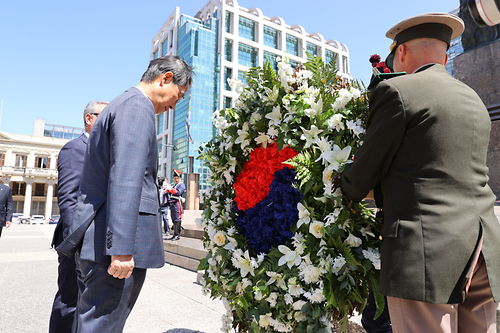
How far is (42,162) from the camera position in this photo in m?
54.4

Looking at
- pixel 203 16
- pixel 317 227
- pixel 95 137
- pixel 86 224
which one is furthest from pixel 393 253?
pixel 203 16

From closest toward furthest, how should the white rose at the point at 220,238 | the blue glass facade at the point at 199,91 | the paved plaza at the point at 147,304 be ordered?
the white rose at the point at 220,238, the paved plaza at the point at 147,304, the blue glass facade at the point at 199,91

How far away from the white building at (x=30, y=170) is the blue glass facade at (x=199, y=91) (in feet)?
84.9

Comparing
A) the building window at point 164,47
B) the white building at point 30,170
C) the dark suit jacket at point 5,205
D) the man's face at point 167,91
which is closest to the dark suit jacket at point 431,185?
the man's face at point 167,91

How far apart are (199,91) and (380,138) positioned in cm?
4243

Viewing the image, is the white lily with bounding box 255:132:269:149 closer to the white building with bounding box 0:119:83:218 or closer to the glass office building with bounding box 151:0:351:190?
the glass office building with bounding box 151:0:351:190

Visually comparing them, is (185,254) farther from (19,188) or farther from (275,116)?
(19,188)

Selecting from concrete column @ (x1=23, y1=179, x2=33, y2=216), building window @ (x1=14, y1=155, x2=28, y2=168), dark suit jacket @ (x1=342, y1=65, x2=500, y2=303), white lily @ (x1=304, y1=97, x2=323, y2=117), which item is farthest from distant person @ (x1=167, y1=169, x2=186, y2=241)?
building window @ (x1=14, y1=155, x2=28, y2=168)

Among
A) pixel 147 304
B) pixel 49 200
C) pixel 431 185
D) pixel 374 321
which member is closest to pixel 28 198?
pixel 49 200

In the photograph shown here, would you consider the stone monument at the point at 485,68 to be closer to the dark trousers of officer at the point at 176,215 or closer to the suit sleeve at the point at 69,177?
the suit sleeve at the point at 69,177

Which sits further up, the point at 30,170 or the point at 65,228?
the point at 30,170

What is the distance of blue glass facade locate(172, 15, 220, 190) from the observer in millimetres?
41031

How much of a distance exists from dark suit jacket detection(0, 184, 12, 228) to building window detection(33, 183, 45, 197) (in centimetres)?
5814

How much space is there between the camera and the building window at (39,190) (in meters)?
54.8
